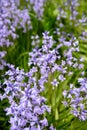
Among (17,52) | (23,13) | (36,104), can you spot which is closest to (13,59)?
(17,52)

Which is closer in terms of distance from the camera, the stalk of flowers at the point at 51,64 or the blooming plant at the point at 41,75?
the blooming plant at the point at 41,75

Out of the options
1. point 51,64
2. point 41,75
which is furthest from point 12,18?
point 51,64

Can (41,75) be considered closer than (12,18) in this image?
Yes

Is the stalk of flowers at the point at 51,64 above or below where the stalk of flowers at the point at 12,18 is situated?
below

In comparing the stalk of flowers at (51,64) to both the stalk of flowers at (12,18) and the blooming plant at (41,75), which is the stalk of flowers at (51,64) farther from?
the stalk of flowers at (12,18)

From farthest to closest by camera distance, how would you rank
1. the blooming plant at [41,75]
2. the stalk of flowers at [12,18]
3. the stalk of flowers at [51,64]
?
the stalk of flowers at [12,18] < the stalk of flowers at [51,64] < the blooming plant at [41,75]

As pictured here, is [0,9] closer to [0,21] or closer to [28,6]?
[0,21]

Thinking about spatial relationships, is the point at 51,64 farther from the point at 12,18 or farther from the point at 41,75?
the point at 12,18

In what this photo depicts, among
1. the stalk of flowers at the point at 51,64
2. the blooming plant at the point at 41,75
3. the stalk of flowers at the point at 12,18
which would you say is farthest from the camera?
the stalk of flowers at the point at 12,18

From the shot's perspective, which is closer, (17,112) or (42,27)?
(17,112)

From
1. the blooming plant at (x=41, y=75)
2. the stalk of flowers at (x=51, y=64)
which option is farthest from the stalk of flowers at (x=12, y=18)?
the stalk of flowers at (x=51, y=64)

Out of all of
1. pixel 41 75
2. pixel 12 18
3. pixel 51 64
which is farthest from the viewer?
pixel 12 18
